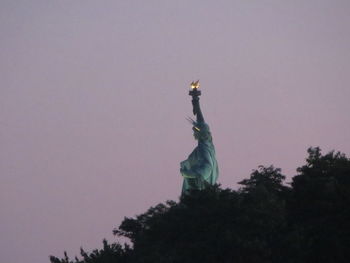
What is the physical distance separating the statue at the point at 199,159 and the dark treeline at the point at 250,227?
458cm

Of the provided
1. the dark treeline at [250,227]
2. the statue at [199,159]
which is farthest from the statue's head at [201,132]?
the dark treeline at [250,227]

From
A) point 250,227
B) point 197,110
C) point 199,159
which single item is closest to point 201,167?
point 199,159

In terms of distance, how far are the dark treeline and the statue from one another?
4584 mm

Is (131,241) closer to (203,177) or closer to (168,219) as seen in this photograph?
(168,219)

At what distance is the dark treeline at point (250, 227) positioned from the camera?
1024 inches

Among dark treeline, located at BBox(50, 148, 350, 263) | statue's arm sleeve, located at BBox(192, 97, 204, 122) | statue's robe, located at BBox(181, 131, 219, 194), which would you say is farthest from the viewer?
statue's arm sleeve, located at BBox(192, 97, 204, 122)

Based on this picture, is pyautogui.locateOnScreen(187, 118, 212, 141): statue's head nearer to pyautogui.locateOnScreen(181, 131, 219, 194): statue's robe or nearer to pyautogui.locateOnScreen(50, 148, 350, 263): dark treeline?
pyautogui.locateOnScreen(181, 131, 219, 194): statue's robe

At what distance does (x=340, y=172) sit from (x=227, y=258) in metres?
6.44

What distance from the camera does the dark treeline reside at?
85.4 feet

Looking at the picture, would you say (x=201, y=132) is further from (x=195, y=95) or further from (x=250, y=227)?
(x=250, y=227)

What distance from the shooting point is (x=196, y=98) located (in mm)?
36219

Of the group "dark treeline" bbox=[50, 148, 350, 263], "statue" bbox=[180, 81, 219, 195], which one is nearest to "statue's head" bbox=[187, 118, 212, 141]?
"statue" bbox=[180, 81, 219, 195]

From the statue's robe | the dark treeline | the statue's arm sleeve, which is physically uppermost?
the statue's arm sleeve

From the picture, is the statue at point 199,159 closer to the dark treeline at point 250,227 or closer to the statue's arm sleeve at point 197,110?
the statue's arm sleeve at point 197,110
